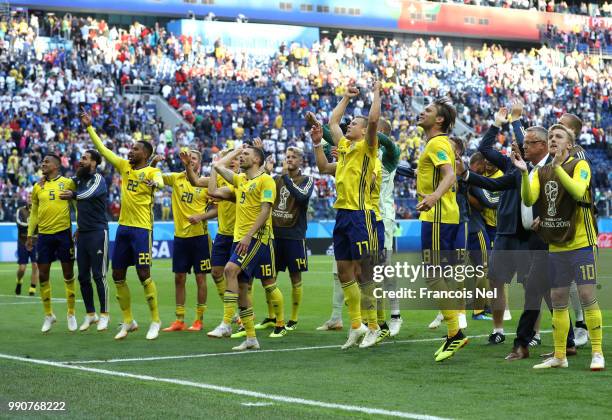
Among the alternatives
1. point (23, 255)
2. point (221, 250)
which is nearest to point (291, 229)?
point (221, 250)

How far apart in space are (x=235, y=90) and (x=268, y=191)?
34808mm

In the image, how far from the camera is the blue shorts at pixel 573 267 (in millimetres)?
9000

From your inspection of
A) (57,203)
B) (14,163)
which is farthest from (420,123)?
(14,163)

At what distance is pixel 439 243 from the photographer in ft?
34.3

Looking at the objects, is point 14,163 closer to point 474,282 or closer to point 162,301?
point 162,301

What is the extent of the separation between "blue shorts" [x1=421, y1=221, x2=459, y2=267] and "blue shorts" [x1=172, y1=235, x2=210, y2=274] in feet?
13.4

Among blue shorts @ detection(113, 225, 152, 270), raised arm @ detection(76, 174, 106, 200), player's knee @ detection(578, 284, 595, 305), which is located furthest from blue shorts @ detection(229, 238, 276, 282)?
player's knee @ detection(578, 284, 595, 305)

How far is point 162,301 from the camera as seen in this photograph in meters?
18.7

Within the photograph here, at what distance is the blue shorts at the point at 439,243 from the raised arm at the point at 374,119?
989mm

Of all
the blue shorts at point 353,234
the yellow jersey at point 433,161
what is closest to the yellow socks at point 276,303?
the blue shorts at point 353,234

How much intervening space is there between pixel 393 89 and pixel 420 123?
137 ft

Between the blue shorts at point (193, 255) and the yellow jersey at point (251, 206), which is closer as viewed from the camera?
the yellow jersey at point (251, 206)

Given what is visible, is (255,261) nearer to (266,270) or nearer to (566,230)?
(266,270)

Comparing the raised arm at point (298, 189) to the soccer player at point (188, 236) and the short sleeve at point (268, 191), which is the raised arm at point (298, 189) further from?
the short sleeve at point (268, 191)
